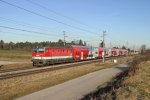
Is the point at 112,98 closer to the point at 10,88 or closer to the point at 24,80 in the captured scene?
the point at 10,88

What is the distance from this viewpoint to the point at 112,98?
32.1 ft

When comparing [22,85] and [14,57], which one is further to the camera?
[14,57]

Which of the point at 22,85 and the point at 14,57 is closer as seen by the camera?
the point at 22,85

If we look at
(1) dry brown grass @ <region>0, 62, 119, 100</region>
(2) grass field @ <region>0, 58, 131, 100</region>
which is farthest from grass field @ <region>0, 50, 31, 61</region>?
(1) dry brown grass @ <region>0, 62, 119, 100</region>

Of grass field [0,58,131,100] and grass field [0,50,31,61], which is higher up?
grass field [0,50,31,61]

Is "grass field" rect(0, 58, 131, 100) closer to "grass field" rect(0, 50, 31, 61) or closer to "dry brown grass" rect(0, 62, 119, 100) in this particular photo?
"dry brown grass" rect(0, 62, 119, 100)

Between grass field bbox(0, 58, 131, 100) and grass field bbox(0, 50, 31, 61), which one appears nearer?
grass field bbox(0, 58, 131, 100)

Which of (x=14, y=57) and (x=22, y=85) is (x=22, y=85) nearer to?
(x=22, y=85)

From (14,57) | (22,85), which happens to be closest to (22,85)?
(22,85)

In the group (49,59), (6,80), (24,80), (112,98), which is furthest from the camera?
(49,59)

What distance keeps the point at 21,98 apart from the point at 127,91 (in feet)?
21.5

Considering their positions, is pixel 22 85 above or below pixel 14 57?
below

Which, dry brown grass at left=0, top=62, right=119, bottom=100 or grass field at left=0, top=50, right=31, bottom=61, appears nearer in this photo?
dry brown grass at left=0, top=62, right=119, bottom=100

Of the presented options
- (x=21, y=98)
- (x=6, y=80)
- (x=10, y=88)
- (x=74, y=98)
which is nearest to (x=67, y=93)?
(x=74, y=98)
